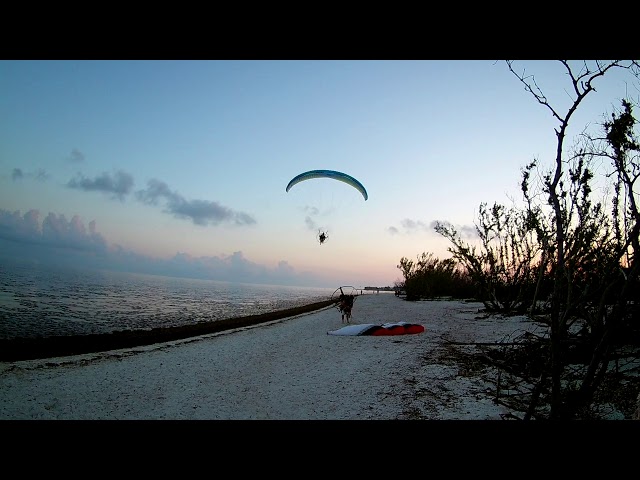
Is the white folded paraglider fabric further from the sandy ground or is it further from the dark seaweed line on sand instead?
the dark seaweed line on sand

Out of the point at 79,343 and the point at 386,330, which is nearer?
the point at 79,343

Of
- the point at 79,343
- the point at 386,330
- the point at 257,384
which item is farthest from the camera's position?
the point at 386,330

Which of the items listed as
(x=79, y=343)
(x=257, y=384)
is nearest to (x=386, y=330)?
(x=257, y=384)

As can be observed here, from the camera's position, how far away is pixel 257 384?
5.43 metres

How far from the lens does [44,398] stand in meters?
5.00

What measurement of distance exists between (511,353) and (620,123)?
4384mm

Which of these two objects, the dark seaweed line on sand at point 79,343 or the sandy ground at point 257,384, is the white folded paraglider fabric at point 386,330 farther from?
the dark seaweed line on sand at point 79,343

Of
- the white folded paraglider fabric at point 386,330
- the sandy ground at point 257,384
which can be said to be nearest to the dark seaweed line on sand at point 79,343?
the sandy ground at point 257,384

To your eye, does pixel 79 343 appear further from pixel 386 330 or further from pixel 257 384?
pixel 386 330

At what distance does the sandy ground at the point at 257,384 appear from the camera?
4316 millimetres

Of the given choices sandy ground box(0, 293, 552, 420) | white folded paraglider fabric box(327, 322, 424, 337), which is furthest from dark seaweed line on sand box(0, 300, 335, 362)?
white folded paraglider fabric box(327, 322, 424, 337)

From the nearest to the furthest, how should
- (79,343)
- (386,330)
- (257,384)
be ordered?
(257,384) → (79,343) → (386,330)
